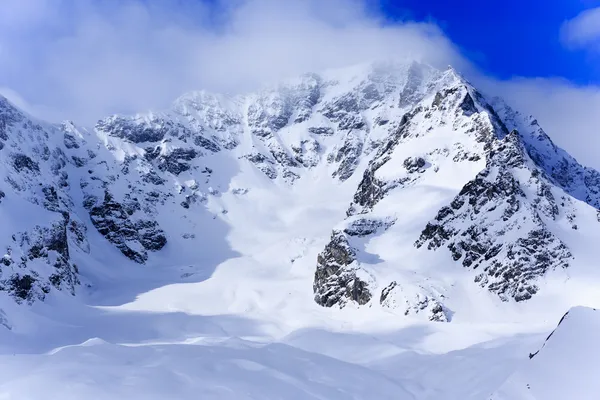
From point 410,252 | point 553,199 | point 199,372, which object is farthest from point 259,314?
point 199,372

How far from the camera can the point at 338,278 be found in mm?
76750

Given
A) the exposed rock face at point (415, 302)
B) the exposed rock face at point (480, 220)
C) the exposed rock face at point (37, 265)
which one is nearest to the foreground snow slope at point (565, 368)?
the exposed rock face at point (415, 302)

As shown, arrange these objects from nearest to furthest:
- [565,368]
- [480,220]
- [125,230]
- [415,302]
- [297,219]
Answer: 1. [565,368]
2. [415,302]
3. [480,220]
4. [125,230]
5. [297,219]

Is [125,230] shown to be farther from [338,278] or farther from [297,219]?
[338,278]

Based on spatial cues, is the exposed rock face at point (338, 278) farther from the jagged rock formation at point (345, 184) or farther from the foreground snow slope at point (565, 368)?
the foreground snow slope at point (565, 368)

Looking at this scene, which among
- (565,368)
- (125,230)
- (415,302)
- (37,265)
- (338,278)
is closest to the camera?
(565,368)

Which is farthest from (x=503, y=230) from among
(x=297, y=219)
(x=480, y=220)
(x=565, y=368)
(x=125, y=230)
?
(x=125, y=230)

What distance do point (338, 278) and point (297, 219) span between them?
6663cm

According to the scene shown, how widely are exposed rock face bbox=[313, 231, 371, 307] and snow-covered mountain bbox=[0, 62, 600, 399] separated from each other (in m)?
0.28

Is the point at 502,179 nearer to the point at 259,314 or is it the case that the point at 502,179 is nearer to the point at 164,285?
the point at 259,314

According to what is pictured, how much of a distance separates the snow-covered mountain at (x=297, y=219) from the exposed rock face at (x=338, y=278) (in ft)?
0.93

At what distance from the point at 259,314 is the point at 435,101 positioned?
7127cm

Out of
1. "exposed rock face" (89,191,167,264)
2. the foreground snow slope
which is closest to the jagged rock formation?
"exposed rock face" (89,191,167,264)

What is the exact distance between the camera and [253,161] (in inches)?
6875
